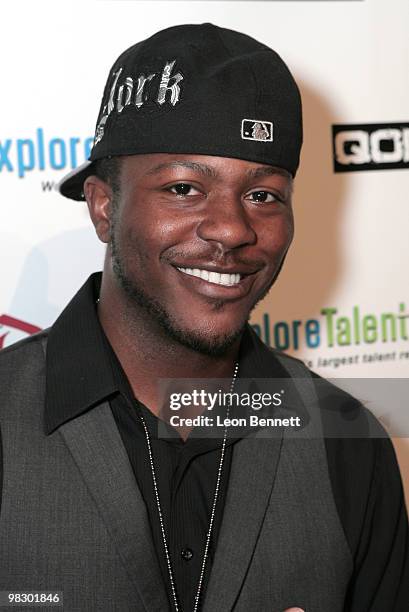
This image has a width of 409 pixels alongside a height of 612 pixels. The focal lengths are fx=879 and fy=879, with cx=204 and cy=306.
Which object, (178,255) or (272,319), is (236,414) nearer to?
(178,255)

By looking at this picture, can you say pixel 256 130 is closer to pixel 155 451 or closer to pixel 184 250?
pixel 184 250

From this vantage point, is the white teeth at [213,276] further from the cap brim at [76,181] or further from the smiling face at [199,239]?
the cap brim at [76,181]

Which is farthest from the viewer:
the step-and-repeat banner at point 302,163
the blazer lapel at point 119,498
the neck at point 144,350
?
the step-and-repeat banner at point 302,163

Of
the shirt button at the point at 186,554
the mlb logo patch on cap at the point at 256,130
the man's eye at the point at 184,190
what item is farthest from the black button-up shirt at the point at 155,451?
the mlb logo patch on cap at the point at 256,130

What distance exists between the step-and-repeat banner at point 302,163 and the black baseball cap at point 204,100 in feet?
1.25

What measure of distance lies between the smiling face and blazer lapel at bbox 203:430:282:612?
183 mm

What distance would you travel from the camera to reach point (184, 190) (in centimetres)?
131

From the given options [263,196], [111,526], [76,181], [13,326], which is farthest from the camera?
[13,326]

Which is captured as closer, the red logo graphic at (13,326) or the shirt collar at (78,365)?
the shirt collar at (78,365)

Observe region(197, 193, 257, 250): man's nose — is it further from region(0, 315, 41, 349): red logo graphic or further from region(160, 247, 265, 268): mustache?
region(0, 315, 41, 349): red logo graphic

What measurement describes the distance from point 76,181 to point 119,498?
565mm

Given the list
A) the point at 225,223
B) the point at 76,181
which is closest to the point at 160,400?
the point at 225,223

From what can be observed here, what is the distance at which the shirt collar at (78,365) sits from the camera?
1312mm

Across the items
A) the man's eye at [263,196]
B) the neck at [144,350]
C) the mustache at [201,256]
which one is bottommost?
the neck at [144,350]
